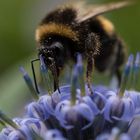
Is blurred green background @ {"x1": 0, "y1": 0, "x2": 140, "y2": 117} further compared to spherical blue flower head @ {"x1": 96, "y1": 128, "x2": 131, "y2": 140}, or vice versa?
blurred green background @ {"x1": 0, "y1": 0, "x2": 140, "y2": 117}

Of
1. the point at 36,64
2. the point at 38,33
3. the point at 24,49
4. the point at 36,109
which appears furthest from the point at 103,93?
the point at 24,49

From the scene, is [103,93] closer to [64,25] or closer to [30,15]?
[64,25]

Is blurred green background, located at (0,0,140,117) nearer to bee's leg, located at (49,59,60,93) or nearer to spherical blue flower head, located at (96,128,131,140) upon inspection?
bee's leg, located at (49,59,60,93)

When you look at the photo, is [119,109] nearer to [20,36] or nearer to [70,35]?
[70,35]

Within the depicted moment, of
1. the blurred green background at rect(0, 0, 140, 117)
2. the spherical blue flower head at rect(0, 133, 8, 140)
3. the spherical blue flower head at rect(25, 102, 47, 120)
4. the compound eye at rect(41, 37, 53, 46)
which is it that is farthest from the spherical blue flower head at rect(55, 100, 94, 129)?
the blurred green background at rect(0, 0, 140, 117)

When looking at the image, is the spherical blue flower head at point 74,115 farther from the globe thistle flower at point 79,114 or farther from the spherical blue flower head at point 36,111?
the spherical blue flower head at point 36,111
